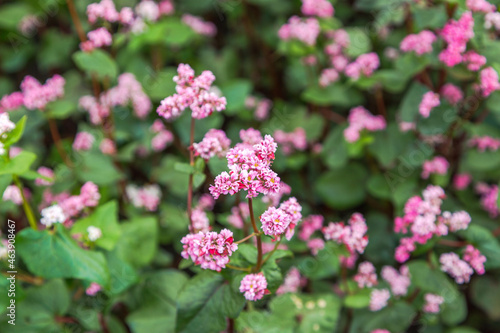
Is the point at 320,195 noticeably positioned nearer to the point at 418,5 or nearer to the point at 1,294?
the point at 418,5

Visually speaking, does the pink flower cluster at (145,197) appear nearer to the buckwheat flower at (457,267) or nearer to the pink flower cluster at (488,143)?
the buckwheat flower at (457,267)

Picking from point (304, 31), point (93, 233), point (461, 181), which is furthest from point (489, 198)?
point (93, 233)

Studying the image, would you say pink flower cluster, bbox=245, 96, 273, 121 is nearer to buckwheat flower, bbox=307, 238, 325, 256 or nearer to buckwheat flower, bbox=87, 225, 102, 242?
buckwheat flower, bbox=307, 238, 325, 256

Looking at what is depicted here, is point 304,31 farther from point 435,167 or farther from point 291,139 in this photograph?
point 435,167

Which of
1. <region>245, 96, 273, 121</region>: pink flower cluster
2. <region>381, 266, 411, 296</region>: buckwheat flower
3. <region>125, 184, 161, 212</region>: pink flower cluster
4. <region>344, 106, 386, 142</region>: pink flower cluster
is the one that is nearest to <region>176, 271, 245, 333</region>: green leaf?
<region>381, 266, 411, 296</region>: buckwheat flower

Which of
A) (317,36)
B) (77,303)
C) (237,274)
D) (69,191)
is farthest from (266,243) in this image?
(317,36)

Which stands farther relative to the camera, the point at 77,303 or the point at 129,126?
the point at 129,126

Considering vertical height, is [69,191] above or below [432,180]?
below
